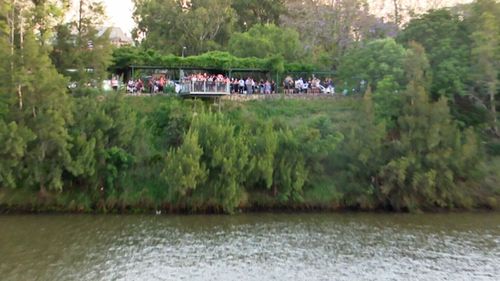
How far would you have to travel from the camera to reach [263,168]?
33.1m

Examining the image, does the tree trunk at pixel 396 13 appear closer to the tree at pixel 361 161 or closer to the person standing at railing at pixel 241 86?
the person standing at railing at pixel 241 86

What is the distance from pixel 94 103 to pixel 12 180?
6.31 metres

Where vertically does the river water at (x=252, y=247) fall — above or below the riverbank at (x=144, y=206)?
below

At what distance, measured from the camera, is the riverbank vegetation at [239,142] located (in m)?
32.0

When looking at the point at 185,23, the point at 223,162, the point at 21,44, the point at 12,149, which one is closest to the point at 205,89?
the point at 223,162

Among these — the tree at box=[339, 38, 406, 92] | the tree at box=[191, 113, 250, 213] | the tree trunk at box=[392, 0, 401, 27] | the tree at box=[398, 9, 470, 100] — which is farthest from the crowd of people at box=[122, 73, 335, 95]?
the tree trunk at box=[392, 0, 401, 27]

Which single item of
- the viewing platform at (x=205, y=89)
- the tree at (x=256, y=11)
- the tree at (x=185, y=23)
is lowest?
the viewing platform at (x=205, y=89)

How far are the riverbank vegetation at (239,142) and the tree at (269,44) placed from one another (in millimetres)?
13443

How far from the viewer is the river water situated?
2241 centimetres

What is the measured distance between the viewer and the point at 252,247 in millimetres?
25766

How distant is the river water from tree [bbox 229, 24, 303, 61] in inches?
853

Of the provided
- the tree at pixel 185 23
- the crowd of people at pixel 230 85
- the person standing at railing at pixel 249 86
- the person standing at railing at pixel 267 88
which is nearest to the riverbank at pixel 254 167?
the crowd of people at pixel 230 85

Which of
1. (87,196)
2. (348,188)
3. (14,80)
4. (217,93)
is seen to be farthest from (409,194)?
(14,80)

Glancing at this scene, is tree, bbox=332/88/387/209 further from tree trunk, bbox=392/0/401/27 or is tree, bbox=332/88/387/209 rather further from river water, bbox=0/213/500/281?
tree trunk, bbox=392/0/401/27
